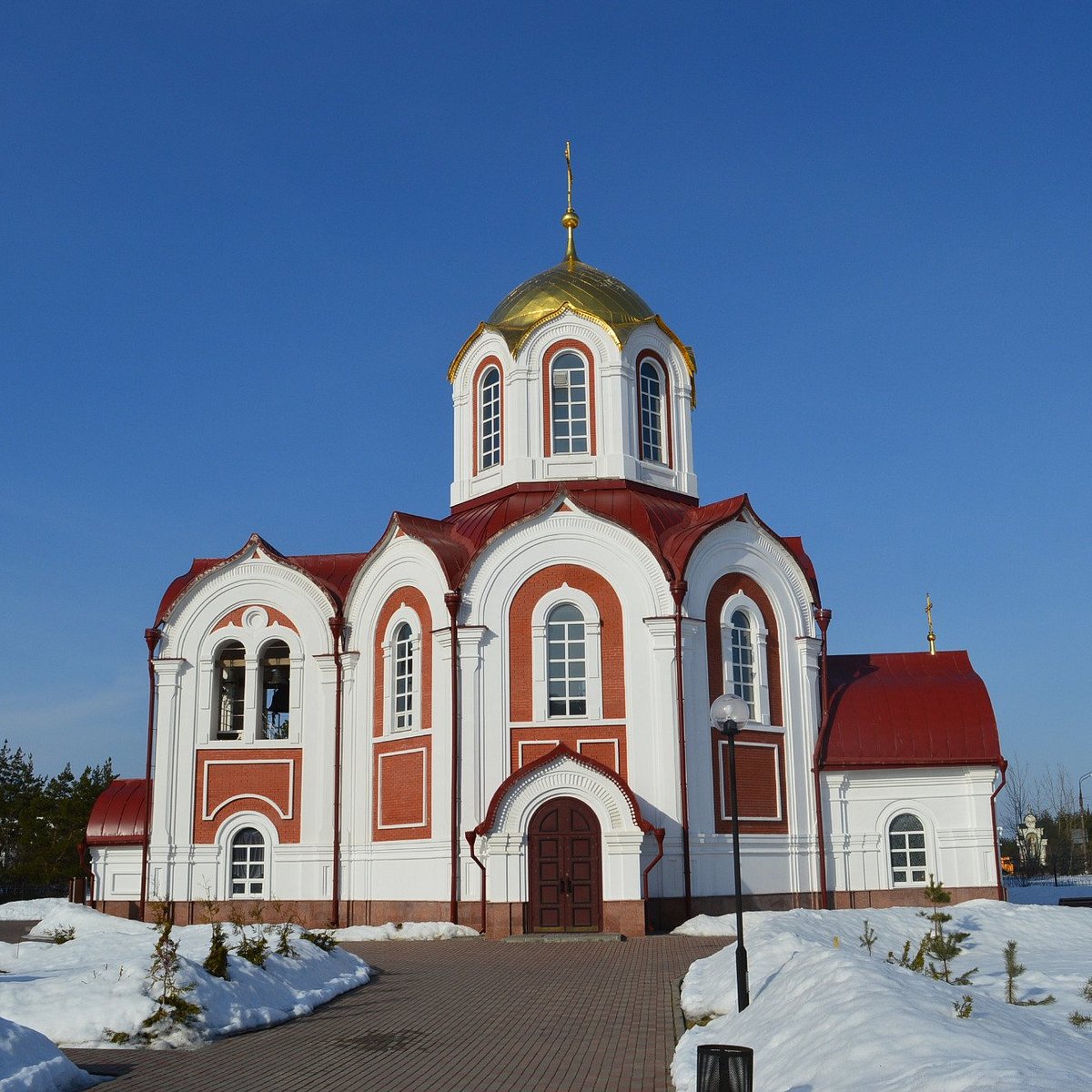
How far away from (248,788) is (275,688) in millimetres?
2972

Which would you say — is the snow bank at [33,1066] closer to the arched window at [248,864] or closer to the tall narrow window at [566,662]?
the tall narrow window at [566,662]

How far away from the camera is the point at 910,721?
25.9 m

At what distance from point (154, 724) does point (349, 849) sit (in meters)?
5.30

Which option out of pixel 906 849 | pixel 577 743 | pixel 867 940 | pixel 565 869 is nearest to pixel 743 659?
pixel 577 743

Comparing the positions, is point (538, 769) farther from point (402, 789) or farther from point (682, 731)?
point (402, 789)

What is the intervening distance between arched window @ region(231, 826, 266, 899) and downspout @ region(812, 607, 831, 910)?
439 inches

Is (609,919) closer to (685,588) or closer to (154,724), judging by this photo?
(685,588)

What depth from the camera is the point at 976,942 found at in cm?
1872

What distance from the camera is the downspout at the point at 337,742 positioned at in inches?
989

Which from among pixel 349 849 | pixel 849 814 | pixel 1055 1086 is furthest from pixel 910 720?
pixel 1055 1086

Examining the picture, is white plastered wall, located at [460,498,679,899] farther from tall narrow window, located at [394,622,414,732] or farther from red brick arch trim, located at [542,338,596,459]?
red brick arch trim, located at [542,338,596,459]

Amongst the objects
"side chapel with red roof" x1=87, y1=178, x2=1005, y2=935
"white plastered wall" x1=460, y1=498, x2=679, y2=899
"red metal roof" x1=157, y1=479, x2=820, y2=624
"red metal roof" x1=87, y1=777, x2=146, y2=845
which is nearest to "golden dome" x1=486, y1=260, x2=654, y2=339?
"side chapel with red roof" x1=87, y1=178, x2=1005, y2=935

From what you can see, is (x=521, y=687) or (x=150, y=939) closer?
(x=150, y=939)

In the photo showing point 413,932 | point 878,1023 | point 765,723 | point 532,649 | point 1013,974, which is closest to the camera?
point 878,1023
